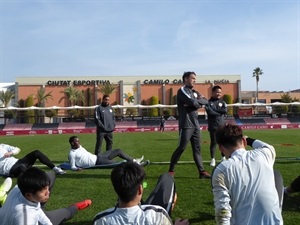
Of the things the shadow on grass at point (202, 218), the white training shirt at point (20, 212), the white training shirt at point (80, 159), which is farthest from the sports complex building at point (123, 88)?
the white training shirt at point (20, 212)

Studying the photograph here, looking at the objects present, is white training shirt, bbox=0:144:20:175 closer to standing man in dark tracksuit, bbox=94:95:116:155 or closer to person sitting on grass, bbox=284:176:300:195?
standing man in dark tracksuit, bbox=94:95:116:155

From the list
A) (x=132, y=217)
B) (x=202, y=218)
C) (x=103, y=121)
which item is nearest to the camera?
(x=132, y=217)

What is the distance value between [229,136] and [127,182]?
1070 mm

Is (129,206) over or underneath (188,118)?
underneath

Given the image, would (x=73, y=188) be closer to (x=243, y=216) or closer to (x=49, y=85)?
(x=243, y=216)

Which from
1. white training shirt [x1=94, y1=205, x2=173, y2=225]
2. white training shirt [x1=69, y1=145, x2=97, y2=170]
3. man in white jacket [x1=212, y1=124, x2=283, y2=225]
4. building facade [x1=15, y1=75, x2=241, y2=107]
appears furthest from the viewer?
building facade [x1=15, y1=75, x2=241, y2=107]

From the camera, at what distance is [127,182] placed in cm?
246

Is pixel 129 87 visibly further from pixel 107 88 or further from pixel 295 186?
pixel 295 186

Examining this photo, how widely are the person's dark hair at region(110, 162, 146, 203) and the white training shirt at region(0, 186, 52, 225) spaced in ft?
3.84

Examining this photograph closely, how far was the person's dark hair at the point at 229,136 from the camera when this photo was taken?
3041 millimetres

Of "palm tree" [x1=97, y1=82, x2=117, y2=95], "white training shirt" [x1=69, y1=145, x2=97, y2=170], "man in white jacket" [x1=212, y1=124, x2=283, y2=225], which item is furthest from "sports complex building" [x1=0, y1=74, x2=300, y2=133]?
"man in white jacket" [x1=212, y1=124, x2=283, y2=225]

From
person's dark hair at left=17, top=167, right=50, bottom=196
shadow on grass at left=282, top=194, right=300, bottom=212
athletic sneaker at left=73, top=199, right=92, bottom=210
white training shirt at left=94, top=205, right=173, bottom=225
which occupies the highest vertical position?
person's dark hair at left=17, top=167, right=50, bottom=196

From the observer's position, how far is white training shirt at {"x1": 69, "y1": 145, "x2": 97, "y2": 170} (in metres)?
8.93

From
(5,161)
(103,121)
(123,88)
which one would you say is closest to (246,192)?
(5,161)
